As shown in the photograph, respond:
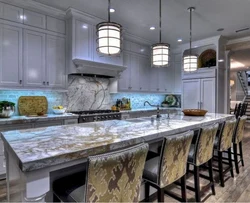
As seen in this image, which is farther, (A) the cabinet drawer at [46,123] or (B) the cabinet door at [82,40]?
(B) the cabinet door at [82,40]

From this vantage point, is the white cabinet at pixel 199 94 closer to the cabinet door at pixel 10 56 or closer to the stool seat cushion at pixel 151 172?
the stool seat cushion at pixel 151 172

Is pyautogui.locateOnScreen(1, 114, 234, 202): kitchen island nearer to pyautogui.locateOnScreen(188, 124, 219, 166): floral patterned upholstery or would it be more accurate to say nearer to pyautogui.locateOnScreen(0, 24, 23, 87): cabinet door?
pyautogui.locateOnScreen(188, 124, 219, 166): floral patterned upholstery

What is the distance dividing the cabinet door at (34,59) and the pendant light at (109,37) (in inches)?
75.2

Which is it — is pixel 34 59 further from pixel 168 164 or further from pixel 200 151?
pixel 200 151

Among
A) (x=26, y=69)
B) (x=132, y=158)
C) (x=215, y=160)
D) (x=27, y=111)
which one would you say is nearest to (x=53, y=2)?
(x=26, y=69)

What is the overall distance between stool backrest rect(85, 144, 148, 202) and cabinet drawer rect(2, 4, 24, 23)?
10.7ft

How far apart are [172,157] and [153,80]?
4.40 m

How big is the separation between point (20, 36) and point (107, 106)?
2.49 meters

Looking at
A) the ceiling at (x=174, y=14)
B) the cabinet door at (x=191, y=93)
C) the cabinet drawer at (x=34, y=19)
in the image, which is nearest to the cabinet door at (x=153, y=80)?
the cabinet door at (x=191, y=93)

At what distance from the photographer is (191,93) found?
5.52 meters

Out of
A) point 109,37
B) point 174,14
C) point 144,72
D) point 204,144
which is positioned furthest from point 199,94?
point 109,37

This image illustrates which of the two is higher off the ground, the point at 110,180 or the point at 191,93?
the point at 191,93

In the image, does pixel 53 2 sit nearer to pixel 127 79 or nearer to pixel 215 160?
pixel 127 79

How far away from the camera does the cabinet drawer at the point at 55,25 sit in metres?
3.59
